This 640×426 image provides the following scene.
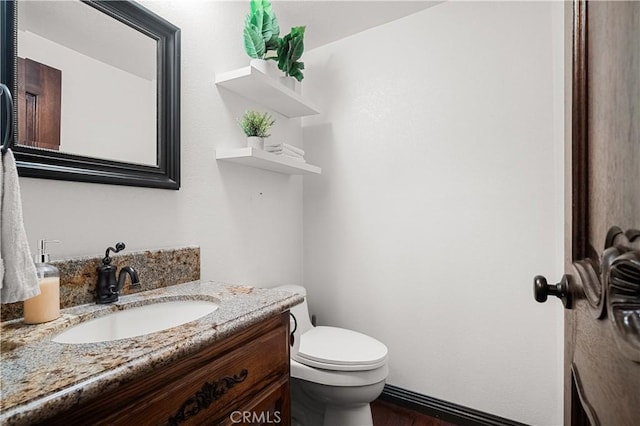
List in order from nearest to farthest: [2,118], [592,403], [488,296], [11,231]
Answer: [592,403]
[11,231]
[2,118]
[488,296]

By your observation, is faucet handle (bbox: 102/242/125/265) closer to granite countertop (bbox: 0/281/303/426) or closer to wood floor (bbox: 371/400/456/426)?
granite countertop (bbox: 0/281/303/426)

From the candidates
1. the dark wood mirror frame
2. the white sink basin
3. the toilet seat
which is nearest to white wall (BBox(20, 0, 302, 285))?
the dark wood mirror frame

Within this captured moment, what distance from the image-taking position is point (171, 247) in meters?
1.26

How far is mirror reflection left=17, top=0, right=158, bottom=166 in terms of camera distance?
911 mm

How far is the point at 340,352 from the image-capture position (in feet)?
4.91

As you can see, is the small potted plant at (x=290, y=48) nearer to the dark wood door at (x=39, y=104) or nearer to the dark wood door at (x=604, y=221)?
the dark wood door at (x=39, y=104)

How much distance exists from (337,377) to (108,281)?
39.4 inches

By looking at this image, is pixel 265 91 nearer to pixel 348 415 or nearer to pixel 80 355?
pixel 80 355

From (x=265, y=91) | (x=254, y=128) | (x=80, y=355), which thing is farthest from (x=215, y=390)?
(x=265, y=91)

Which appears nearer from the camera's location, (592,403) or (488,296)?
(592,403)

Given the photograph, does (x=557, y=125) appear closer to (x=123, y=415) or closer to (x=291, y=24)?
(x=291, y=24)

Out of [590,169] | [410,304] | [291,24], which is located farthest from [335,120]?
[590,169]

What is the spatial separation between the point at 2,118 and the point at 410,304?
1.87m

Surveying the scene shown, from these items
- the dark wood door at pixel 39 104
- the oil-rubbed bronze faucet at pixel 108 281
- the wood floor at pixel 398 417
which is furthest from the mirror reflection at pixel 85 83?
the wood floor at pixel 398 417
